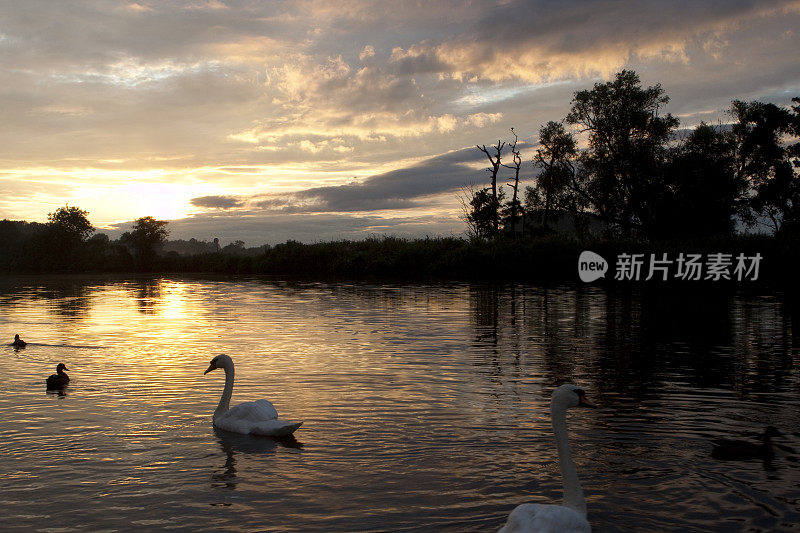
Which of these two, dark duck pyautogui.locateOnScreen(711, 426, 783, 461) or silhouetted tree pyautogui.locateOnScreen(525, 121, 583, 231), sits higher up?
silhouetted tree pyautogui.locateOnScreen(525, 121, 583, 231)

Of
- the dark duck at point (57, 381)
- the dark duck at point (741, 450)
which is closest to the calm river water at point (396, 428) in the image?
the dark duck at point (741, 450)

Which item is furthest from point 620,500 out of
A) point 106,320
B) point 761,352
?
point 106,320

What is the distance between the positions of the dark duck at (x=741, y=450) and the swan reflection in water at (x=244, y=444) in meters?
5.86

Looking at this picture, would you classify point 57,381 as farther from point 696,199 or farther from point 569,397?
point 696,199

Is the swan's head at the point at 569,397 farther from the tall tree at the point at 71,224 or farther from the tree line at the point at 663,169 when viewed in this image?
the tall tree at the point at 71,224

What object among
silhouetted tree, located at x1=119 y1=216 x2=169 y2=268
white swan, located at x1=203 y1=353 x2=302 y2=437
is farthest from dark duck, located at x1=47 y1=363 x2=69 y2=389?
silhouetted tree, located at x1=119 y1=216 x2=169 y2=268

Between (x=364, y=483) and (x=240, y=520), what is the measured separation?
1.63m

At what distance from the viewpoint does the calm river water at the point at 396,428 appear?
24.8ft

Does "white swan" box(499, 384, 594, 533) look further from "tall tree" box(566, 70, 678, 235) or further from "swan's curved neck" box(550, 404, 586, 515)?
"tall tree" box(566, 70, 678, 235)

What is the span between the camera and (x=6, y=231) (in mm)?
112125

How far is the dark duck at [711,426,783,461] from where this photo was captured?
9.17m

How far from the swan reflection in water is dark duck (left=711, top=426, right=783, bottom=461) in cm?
586

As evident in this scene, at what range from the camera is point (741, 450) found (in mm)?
9195

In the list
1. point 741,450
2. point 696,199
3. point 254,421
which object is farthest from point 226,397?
point 696,199
